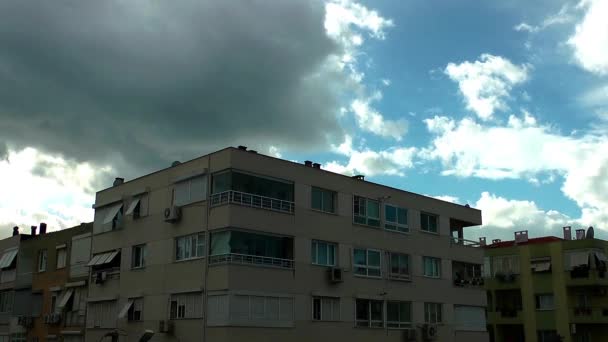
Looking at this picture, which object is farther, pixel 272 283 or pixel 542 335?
pixel 542 335

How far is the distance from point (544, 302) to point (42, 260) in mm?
41931

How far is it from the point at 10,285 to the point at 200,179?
25727 mm

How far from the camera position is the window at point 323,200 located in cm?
3719

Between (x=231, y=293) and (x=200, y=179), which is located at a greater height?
(x=200, y=179)

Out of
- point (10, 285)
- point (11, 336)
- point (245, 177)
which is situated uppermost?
point (245, 177)

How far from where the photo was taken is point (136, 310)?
37.0 meters

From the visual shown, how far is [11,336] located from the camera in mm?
50156

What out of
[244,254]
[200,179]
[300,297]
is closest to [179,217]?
[200,179]

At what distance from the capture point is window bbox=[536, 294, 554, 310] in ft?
191

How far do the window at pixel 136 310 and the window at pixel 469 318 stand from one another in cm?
2041

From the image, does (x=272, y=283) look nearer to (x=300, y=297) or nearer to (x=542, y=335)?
(x=300, y=297)

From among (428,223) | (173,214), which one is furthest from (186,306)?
(428,223)

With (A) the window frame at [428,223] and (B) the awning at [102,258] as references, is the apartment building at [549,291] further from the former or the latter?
(B) the awning at [102,258]

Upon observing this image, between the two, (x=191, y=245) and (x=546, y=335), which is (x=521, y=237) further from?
(x=191, y=245)
